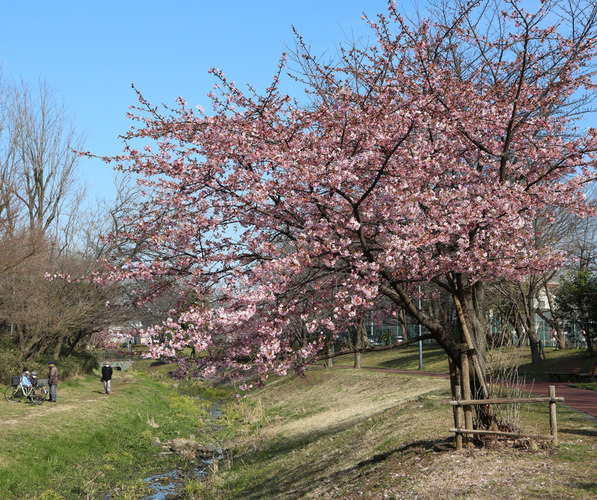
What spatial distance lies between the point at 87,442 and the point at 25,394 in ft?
16.8

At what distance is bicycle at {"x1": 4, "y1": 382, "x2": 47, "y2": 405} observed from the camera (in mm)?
23125

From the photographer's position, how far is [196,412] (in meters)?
31.2

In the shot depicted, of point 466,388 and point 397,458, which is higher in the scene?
point 466,388

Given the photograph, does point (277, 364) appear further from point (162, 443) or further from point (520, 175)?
point (162, 443)

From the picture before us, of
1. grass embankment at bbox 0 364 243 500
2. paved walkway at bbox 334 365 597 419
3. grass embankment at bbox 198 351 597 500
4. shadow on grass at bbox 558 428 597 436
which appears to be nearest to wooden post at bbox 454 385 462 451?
grass embankment at bbox 198 351 597 500

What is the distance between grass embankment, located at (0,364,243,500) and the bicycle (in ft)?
1.33

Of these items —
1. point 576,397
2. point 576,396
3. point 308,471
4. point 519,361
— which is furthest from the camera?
point 519,361

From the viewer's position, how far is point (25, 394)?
2302cm

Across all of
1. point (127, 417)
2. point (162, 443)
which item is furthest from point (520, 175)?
point (127, 417)

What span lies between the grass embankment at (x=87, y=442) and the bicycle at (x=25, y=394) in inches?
15.9

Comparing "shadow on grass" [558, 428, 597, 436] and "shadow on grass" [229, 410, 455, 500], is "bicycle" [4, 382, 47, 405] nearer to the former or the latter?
"shadow on grass" [229, 410, 455, 500]

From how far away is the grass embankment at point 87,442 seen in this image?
15.2 meters

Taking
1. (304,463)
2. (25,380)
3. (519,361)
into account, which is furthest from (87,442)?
(519,361)

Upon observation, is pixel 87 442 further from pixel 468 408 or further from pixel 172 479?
pixel 468 408
